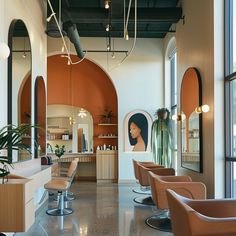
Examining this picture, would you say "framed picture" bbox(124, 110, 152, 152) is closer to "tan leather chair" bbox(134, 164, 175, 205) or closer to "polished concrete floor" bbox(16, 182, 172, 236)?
"polished concrete floor" bbox(16, 182, 172, 236)

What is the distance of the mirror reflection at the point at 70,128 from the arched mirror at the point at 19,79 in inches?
205

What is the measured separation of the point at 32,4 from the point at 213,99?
3766 mm

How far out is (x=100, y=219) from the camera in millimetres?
5656

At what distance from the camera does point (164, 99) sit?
403 inches

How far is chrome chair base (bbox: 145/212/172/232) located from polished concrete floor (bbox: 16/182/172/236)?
0.36 feet

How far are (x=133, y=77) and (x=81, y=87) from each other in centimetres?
191

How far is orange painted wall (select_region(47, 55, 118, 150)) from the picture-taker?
11031mm

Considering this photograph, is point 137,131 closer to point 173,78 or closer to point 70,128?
point 173,78

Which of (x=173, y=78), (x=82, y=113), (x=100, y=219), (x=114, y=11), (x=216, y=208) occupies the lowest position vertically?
(x=100, y=219)

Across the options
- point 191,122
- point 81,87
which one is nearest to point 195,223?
point 191,122

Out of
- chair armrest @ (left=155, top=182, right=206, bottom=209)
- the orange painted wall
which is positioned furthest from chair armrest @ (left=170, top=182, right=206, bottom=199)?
the orange painted wall

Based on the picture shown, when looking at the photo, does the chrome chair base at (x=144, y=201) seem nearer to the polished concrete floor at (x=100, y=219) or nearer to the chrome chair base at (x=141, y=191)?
the polished concrete floor at (x=100, y=219)

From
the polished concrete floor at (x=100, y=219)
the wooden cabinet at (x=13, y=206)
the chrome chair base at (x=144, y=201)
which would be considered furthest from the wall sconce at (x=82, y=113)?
the wooden cabinet at (x=13, y=206)

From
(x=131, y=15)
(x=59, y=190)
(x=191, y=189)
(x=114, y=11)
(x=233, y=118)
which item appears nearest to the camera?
(x=191, y=189)
